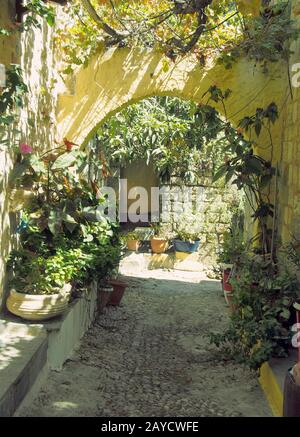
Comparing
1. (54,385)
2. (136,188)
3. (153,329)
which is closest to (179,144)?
(136,188)

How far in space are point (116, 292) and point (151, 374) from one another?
2.41 meters

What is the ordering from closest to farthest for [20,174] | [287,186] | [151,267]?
1. [20,174]
2. [287,186]
3. [151,267]

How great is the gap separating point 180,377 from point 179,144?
6487 mm

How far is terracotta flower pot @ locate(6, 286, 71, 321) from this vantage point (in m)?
4.08

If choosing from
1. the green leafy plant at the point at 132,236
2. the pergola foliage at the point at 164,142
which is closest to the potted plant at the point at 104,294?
the pergola foliage at the point at 164,142

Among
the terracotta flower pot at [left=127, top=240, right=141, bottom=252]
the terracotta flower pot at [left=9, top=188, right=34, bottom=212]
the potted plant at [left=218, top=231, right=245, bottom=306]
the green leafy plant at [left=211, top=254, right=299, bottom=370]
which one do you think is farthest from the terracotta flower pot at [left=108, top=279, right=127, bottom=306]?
the terracotta flower pot at [left=127, top=240, right=141, bottom=252]

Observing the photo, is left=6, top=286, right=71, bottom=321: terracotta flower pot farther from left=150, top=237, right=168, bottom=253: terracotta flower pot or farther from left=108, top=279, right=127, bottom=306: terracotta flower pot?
left=150, top=237, right=168, bottom=253: terracotta flower pot

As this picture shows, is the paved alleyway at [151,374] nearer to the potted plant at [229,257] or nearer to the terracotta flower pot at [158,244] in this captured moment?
the potted plant at [229,257]

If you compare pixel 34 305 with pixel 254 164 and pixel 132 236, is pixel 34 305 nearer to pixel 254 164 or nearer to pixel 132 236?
pixel 254 164

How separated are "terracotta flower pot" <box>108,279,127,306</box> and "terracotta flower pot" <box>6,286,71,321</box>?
239 centimetres

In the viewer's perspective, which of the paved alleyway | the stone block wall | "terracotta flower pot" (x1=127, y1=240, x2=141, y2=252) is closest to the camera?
the paved alleyway

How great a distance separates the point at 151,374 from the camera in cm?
433

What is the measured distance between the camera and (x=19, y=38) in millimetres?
4449

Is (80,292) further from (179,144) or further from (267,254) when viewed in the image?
(179,144)
